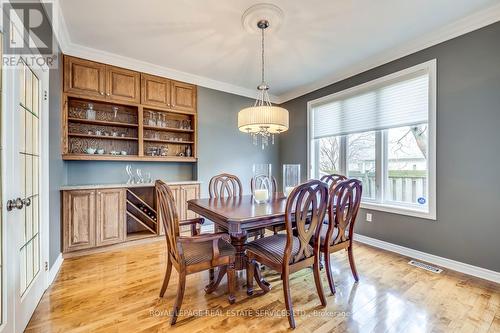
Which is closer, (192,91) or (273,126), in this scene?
(273,126)

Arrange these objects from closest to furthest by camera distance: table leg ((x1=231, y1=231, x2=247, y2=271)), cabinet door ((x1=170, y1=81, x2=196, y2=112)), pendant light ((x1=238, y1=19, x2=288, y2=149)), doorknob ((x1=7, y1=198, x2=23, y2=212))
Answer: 1. doorknob ((x1=7, y1=198, x2=23, y2=212))
2. table leg ((x1=231, y1=231, x2=247, y2=271))
3. pendant light ((x1=238, y1=19, x2=288, y2=149))
4. cabinet door ((x1=170, y1=81, x2=196, y2=112))

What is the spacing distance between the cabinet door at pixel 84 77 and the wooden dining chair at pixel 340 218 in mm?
3349

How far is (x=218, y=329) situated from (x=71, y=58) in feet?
11.8

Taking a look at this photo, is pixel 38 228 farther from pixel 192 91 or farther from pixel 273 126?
pixel 192 91

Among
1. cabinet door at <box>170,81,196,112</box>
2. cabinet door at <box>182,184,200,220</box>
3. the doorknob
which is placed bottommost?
cabinet door at <box>182,184,200,220</box>

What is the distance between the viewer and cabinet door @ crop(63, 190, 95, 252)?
2.78 m

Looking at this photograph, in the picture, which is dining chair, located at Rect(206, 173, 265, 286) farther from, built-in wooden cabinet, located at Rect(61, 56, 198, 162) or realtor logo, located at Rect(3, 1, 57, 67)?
realtor logo, located at Rect(3, 1, 57, 67)

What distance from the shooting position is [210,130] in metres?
4.16

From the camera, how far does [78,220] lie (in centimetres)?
285

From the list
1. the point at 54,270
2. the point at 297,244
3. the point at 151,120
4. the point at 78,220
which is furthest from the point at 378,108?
the point at 54,270

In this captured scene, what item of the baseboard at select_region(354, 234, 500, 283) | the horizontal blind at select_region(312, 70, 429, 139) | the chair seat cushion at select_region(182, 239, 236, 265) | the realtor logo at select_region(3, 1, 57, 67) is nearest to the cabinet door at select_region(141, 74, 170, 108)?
the realtor logo at select_region(3, 1, 57, 67)

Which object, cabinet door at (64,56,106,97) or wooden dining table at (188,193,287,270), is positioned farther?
cabinet door at (64,56,106,97)

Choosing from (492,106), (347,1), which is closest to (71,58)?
(347,1)

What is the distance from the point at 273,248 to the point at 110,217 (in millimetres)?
2416
